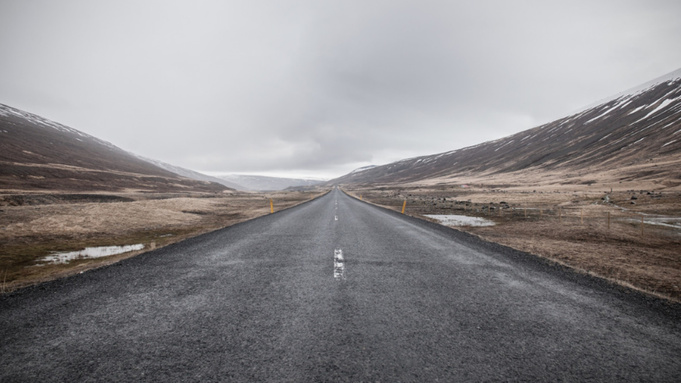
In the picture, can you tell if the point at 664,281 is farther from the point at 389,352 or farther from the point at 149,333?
the point at 149,333

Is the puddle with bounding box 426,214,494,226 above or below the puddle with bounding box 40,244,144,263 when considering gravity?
above

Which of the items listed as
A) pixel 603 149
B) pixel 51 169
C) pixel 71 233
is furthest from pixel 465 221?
pixel 603 149

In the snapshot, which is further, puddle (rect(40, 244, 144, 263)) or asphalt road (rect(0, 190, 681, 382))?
puddle (rect(40, 244, 144, 263))

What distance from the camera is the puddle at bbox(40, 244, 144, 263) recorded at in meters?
9.34

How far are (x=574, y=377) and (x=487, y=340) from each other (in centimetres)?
93

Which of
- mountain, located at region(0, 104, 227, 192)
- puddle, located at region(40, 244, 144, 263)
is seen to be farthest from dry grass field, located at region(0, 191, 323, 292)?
mountain, located at region(0, 104, 227, 192)

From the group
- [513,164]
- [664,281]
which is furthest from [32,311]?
[513,164]

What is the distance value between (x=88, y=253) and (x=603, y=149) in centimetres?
13654

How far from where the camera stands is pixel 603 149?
96.3m

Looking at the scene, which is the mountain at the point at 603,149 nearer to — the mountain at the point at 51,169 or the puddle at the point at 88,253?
the puddle at the point at 88,253

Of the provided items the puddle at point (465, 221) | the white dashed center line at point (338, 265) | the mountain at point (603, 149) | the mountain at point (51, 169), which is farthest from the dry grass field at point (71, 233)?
the mountain at point (603, 149)

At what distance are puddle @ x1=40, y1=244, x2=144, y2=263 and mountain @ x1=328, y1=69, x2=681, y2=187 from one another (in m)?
70.3

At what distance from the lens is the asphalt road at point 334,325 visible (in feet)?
10.2

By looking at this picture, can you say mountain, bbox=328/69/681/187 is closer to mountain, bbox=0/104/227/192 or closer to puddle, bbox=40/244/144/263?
puddle, bbox=40/244/144/263
